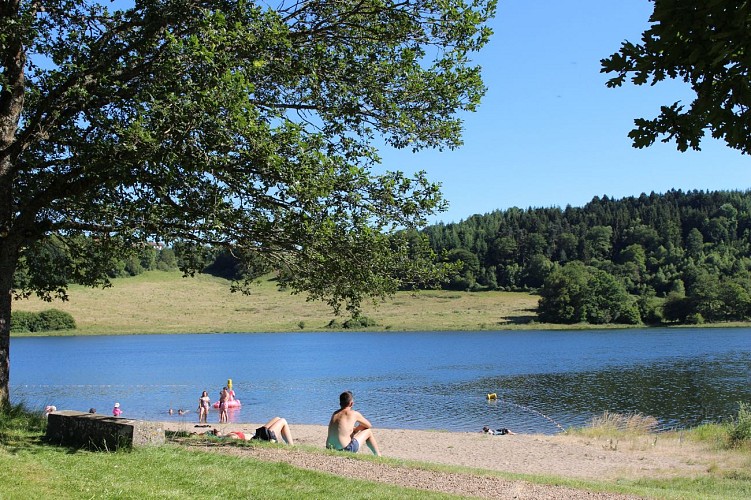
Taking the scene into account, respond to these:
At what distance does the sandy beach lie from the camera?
10.7m

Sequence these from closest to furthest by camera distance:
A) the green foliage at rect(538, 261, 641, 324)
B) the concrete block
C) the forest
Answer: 1. the concrete block
2. the forest
3. the green foliage at rect(538, 261, 641, 324)

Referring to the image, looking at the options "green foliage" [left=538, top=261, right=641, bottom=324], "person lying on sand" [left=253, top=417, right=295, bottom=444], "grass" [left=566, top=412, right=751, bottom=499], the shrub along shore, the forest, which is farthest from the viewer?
"green foliage" [left=538, top=261, right=641, bottom=324]

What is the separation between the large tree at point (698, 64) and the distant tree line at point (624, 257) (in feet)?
317

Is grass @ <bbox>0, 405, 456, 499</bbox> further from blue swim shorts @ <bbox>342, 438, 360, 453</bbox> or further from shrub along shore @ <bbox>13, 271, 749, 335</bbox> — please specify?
shrub along shore @ <bbox>13, 271, 749, 335</bbox>

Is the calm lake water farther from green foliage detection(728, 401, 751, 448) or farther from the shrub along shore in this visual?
the shrub along shore

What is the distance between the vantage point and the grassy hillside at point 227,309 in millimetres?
108312

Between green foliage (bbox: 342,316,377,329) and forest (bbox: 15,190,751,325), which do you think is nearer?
forest (bbox: 15,190,751,325)

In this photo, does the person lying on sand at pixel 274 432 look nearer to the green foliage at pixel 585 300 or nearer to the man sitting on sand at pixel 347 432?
the man sitting on sand at pixel 347 432

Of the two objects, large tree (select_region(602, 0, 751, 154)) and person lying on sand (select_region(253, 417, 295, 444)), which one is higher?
large tree (select_region(602, 0, 751, 154))

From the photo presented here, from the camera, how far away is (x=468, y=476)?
11.0 m

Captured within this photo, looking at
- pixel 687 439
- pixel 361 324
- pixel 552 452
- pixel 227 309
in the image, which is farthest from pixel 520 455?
pixel 227 309

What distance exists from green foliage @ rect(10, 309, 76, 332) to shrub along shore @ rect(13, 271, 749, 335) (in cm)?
150

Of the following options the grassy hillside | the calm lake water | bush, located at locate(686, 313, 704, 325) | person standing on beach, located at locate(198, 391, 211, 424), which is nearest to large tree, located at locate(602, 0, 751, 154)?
the calm lake water

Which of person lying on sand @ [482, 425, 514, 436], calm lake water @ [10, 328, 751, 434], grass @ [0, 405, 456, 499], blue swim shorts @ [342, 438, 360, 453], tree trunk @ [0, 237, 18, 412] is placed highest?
tree trunk @ [0, 237, 18, 412]
